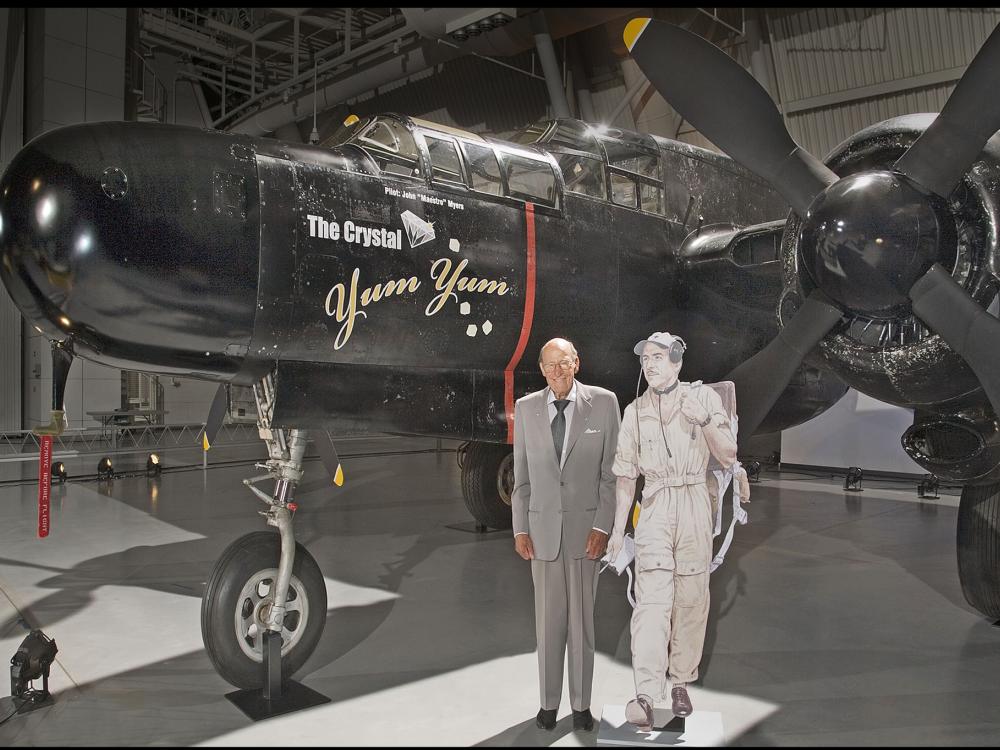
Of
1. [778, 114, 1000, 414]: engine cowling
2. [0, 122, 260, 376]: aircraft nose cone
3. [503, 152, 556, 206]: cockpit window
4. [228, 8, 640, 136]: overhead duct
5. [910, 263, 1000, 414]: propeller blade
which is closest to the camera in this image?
[0, 122, 260, 376]: aircraft nose cone

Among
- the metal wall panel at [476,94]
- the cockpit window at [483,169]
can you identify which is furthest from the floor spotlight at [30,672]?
the metal wall panel at [476,94]

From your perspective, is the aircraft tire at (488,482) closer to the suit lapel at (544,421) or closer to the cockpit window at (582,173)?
the cockpit window at (582,173)

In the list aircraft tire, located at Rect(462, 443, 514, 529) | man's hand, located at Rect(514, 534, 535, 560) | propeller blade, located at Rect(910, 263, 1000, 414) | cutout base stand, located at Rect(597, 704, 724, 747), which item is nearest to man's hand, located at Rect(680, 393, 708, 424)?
man's hand, located at Rect(514, 534, 535, 560)

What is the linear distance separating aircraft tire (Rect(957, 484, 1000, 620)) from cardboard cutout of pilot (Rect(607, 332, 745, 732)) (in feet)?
10.5

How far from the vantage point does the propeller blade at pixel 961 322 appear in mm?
4289

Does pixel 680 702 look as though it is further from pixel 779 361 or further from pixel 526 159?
pixel 526 159

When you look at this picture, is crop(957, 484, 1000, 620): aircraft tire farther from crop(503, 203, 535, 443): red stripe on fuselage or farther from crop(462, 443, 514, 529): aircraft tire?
crop(462, 443, 514, 529): aircraft tire

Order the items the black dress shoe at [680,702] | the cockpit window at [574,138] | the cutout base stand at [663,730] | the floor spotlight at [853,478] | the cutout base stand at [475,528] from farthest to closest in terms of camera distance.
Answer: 1. the floor spotlight at [853,478]
2. the cutout base stand at [475,528]
3. the cockpit window at [574,138]
4. the black dress shoe at [680,702]
5. the cutout base stand at [663,730]

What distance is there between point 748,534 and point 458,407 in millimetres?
5035

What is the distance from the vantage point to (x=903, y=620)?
576 centimetres

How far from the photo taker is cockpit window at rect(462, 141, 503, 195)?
5.72 meters

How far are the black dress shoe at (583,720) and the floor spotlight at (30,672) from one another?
2856mm

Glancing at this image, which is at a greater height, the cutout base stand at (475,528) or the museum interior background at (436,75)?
the museum interior background at (436,75)

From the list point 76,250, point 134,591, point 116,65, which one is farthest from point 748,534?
point 116,65
